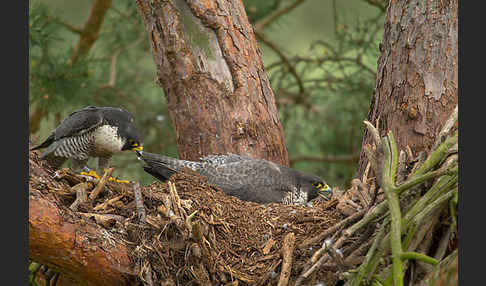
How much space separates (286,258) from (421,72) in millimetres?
1322

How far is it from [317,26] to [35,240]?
300 inches

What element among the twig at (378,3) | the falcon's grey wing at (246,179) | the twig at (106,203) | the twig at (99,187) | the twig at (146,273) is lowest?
the twig at (146,273)

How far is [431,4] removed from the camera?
316cm

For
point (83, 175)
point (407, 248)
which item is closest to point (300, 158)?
point (83, 175)

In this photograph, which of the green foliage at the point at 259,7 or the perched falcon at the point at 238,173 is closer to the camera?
the perched falcon at the point at 238,173

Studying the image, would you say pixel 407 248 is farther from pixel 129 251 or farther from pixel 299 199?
pixel 299 199

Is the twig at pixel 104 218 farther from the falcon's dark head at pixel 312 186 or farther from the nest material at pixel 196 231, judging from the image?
the falcon's dark head at pixel 312 186

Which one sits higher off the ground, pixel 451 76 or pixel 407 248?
pixel 451 76

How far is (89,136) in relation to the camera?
168 inches

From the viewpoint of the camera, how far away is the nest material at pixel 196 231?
2.49m

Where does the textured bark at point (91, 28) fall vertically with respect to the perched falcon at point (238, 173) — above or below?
above

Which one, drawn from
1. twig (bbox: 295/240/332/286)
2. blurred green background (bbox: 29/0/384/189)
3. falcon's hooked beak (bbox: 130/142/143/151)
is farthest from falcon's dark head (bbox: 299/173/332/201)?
twig (bbox: 295/240/332/286)

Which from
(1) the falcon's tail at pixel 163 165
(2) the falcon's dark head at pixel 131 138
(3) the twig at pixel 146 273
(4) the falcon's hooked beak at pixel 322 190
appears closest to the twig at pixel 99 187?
(3) the twig at pixel 146 273

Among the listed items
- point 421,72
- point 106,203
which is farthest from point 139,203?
point 421,72
